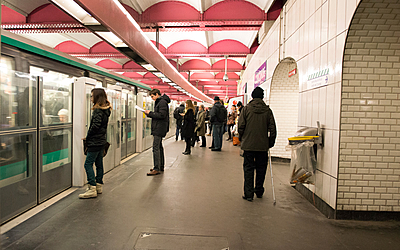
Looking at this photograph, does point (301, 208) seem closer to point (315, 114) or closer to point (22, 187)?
point (315, 114)

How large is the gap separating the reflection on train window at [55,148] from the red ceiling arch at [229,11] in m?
4.64

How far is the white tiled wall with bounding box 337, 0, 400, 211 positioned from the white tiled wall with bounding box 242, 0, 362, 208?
0.12 meters

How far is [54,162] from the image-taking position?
4.37 metres

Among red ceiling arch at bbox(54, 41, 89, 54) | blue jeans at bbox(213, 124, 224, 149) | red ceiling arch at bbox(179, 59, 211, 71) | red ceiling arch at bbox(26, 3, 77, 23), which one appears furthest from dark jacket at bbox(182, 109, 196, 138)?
red ceiling arch at bbox(179, 59, 211, 71)

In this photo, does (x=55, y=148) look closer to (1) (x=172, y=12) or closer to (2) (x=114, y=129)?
(2) (x=114, y=129)

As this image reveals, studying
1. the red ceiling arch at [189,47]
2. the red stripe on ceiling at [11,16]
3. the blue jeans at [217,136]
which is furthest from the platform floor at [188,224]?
the red ceiling arch at [189,47]

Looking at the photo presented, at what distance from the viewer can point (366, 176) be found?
3752 millimetres

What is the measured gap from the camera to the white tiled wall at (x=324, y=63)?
145 inches

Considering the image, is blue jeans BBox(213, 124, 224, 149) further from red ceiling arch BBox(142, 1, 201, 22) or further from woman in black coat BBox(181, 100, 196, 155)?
red ceiling arch BBox(142, 1, 201, 22)

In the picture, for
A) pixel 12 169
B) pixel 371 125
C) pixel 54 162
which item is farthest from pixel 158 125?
pixel 371 125

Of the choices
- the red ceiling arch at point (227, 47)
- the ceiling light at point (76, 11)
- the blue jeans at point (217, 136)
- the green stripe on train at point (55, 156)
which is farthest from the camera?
the red ceiling arch at point (227, 47)

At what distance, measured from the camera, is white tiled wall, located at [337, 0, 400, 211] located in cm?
365

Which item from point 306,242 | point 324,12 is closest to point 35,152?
point 306,242

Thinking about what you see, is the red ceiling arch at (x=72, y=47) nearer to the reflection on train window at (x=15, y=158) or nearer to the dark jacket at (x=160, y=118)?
the dark jacket at (x=160, y=118)
